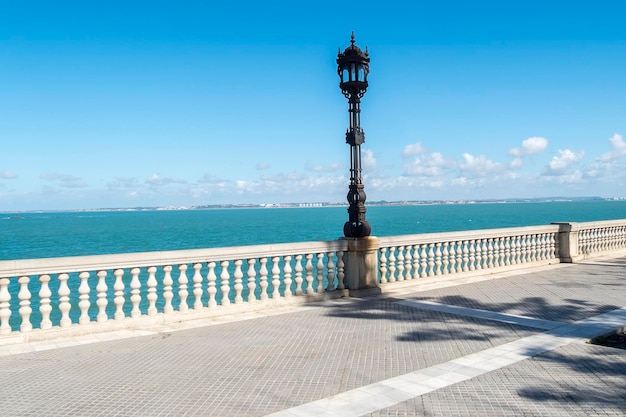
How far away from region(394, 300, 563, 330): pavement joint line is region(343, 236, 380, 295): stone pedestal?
3.67ft

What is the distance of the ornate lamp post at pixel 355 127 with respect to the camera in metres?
11.6

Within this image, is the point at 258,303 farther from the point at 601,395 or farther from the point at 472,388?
the point at 601,395

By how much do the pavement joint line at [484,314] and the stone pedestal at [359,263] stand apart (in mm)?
1120

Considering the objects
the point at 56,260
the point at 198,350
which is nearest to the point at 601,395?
the point at 198,350

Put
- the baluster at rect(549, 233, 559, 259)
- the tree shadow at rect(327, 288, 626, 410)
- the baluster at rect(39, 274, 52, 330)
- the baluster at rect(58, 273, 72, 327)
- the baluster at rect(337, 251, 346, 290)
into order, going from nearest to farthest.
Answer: the tree shadow at rect(327, 288, 626, 410) < the baluster at rect(39, 274, 52, 330) < the baluster at rect(58, 273, 72, 327) < the baluster at rect(337, 251, 346, 290) < the baluster at rect(549, 233, 559, 259)

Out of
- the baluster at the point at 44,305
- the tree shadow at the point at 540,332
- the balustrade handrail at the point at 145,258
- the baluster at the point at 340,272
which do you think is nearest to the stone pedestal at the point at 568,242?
the tree shadow at the point at 540,332

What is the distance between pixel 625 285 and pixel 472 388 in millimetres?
9225

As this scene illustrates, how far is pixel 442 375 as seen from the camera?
6.02 m

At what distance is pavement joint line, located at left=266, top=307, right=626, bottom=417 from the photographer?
16.6 feet

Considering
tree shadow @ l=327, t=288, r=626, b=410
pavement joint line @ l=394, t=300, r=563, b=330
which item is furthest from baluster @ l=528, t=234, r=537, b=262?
pavement joint line @ l=394, t=300, r=563, b=330

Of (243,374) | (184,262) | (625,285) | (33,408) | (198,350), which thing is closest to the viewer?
(33,408)

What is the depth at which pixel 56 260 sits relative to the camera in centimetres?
796

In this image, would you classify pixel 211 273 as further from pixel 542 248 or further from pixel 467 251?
pixel 542 248

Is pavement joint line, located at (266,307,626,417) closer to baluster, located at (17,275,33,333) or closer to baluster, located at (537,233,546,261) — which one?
baluster, located at (17,275,33,333)
